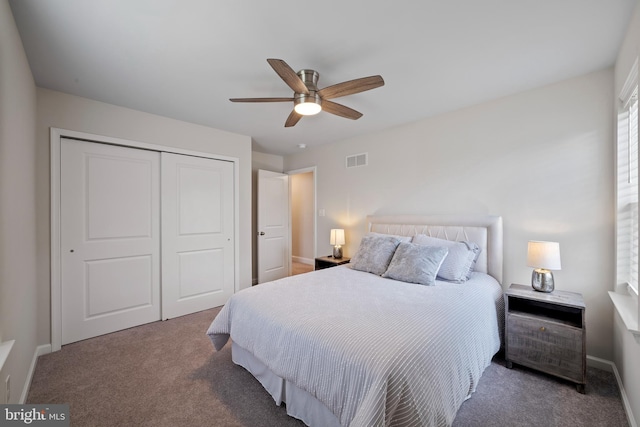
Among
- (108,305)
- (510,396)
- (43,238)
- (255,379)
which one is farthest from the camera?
(108,305)

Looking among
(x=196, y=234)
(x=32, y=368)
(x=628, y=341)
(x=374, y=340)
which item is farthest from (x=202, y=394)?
(x=628, y=341)

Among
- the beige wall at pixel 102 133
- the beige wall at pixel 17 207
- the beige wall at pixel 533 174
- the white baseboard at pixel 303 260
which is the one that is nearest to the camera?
the beige wall at pixel 17 207

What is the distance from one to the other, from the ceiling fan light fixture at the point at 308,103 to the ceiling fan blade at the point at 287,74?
0.14ft

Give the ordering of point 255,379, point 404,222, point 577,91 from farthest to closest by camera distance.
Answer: point 404,222 → point 577,91 → point 255,379

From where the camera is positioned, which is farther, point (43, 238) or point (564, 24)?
point (43, 238)

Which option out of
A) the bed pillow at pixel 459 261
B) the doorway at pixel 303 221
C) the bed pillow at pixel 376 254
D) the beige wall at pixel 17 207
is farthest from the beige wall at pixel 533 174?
the beige wall at pixel 17 207

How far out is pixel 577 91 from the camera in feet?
7.50

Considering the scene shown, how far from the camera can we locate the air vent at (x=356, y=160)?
3.94m

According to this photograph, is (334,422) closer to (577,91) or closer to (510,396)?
(510,396)

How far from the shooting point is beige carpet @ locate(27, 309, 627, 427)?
65.6 inches

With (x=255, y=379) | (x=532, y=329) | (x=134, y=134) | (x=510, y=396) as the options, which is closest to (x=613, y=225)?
(x=532, y=329)

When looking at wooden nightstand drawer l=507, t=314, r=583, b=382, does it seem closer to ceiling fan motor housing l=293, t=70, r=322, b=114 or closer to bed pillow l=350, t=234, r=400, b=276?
bed pillow l=350, t=234, r=400, b=276

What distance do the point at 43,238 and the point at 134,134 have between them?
4.34 ft

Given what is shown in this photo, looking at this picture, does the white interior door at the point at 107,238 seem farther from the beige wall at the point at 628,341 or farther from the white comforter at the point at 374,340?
the beige wall at the point at 628,341
